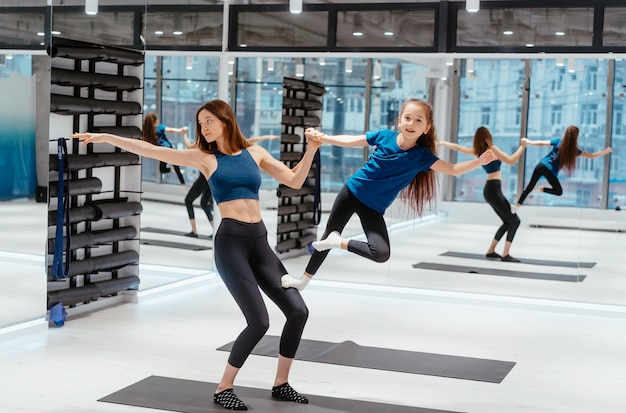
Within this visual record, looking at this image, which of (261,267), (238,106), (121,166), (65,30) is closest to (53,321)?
(121,166)

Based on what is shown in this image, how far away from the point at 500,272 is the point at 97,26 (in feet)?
13.2

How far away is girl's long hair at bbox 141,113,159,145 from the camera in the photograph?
7605 millimetres

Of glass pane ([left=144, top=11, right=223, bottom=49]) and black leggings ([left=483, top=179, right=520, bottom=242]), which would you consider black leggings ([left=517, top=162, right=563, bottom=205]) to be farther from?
glass pane ([left=144, top=11, right=223, bottom=49])

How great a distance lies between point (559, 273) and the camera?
8086 millimetres

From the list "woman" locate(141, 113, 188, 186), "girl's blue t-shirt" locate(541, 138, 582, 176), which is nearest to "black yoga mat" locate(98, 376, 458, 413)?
"woman" locate(141, 113, 188, 186)

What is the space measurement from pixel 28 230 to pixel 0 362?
914 mm

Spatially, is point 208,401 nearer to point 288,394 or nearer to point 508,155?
point 288,394

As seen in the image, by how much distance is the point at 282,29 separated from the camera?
8.53m

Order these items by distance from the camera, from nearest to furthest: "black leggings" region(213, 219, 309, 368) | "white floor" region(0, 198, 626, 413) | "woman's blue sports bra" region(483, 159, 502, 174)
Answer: "black leggings" region(213, 219, 309, 368), "white floor" region(0, 198, 626, 413), "woman's blue sports bra" region(483, 159, 502, 174)

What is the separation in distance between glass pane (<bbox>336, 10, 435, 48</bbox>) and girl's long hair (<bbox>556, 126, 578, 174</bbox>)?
4.56ft

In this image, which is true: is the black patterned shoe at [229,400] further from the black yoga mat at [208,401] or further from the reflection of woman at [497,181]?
the reflection of woman at [497,181]

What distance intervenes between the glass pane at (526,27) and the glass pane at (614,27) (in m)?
0.12

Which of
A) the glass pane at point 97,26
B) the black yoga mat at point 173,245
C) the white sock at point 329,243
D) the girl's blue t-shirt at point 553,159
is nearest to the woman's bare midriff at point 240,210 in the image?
the white sock at point 329,243

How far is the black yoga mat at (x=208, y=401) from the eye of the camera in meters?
4.65
